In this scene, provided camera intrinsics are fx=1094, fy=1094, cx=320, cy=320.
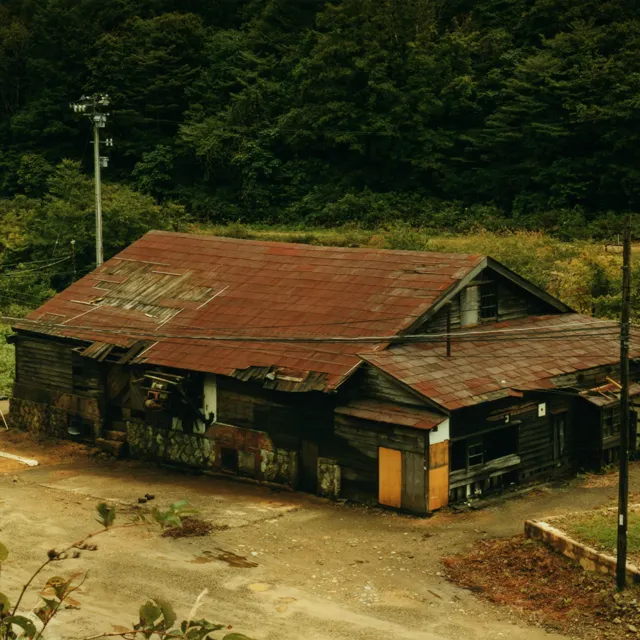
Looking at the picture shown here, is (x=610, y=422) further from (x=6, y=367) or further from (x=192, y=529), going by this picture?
(x=6, y=367)

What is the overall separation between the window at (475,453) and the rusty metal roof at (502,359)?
3.81ft

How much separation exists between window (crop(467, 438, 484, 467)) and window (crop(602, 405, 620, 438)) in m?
3.79

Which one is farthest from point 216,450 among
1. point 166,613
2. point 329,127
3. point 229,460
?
point 329,127

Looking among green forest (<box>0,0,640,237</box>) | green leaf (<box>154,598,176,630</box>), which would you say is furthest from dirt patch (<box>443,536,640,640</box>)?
green forest (<box>0,0,640,237</box>)

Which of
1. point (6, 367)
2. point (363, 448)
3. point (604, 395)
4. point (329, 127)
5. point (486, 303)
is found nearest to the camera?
point (363, 448)

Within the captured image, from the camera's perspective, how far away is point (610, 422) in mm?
26688

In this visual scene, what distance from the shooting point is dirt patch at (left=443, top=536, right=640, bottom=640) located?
17.3 meters

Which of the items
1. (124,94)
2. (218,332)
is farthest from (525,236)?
(124,94)

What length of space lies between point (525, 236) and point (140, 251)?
1821 centimetres

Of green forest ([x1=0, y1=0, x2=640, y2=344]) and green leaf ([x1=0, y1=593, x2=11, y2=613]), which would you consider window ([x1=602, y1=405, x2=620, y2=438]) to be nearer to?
green forest ([x1=0, y1=0, x2=640, y2=344])

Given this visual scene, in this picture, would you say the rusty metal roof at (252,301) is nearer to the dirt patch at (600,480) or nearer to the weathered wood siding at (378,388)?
the weathered wood siding at (378,388)

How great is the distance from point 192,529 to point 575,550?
307 inches

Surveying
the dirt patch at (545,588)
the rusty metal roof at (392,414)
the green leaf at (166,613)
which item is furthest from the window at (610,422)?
the green leaf at (166,613)

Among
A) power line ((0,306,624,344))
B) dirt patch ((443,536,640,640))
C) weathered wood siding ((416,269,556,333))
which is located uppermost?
weathered wood siding ((416,269,556,333))
